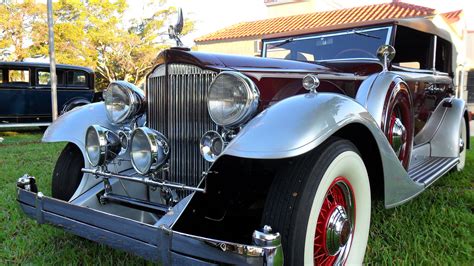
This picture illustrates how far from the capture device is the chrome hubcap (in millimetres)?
1816

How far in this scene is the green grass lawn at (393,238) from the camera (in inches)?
89.4

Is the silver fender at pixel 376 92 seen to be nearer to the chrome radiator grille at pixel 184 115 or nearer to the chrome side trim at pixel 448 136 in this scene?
the chrome radiator grille at pixel 184 115

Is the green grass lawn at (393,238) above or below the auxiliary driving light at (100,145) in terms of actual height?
below

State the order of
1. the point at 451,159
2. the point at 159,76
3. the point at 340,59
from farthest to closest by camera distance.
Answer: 1. the point at 451,159
2. the point at 340,59
3. the point at 159,76

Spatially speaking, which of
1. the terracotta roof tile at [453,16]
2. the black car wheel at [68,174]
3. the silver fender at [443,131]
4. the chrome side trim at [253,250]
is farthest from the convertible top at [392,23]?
the terracotta roof tile at [453,16]

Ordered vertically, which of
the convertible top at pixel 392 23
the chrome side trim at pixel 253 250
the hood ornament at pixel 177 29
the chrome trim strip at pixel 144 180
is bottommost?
the chrome side trim at pixel 253 250

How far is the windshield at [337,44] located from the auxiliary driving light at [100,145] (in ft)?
5.84

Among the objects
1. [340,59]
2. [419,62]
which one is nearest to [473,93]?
[419,62]

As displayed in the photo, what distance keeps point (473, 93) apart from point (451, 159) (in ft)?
48.9

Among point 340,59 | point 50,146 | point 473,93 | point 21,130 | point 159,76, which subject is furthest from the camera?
point 473,93

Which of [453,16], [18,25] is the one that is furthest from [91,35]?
[453,16]

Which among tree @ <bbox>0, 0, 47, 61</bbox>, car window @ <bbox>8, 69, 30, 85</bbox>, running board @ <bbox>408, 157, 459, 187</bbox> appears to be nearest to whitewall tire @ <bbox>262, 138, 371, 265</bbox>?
running board @ <bbox>408, 157, 459, 187</bbox>

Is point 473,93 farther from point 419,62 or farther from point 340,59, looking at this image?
point 340,59

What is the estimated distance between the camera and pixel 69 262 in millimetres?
2252
